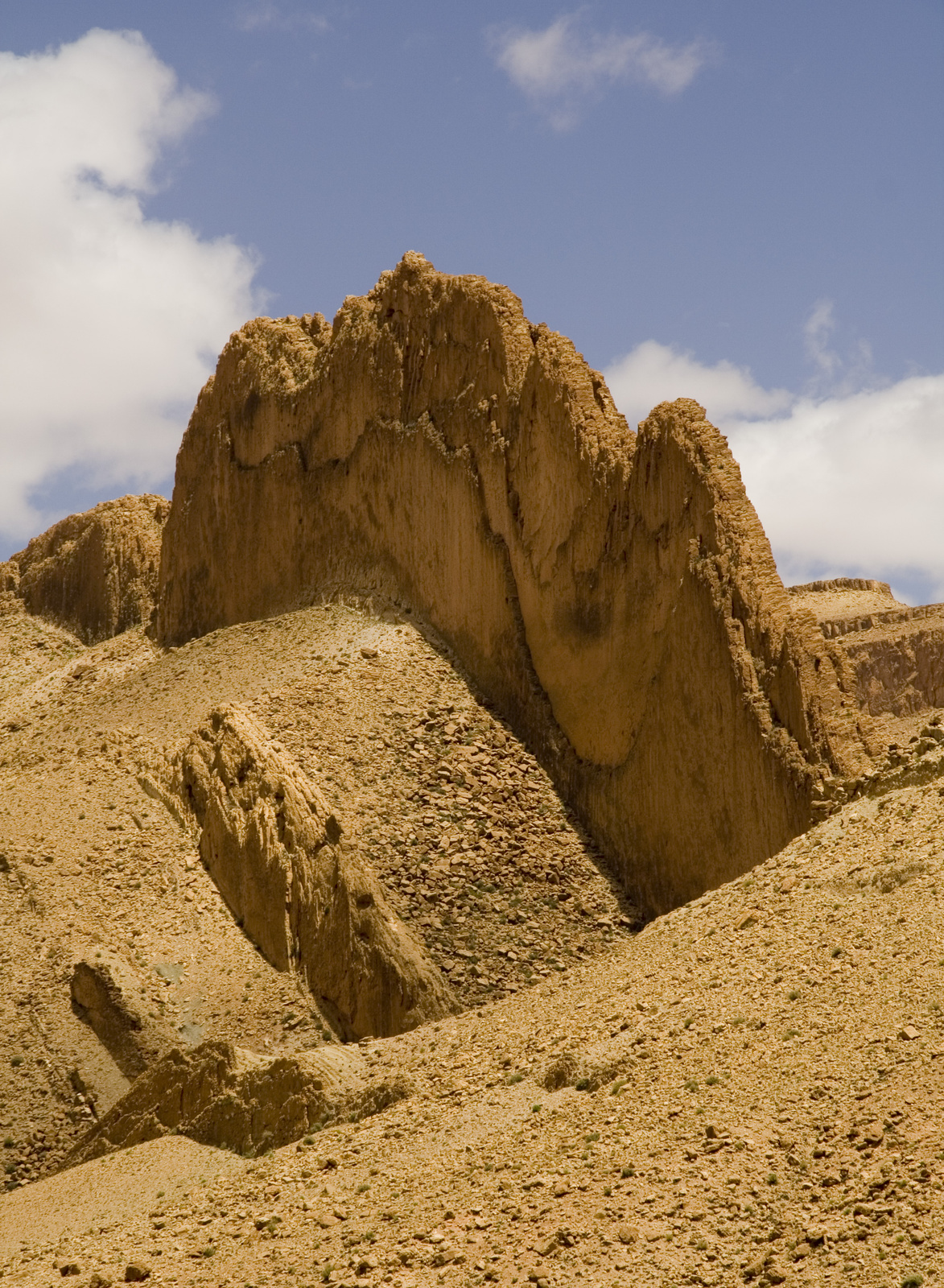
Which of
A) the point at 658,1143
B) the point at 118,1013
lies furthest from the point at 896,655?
the point at 658,1143

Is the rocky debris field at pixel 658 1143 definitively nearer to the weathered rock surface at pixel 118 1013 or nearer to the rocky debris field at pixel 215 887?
the weathered rock surface at pixel 118 1013

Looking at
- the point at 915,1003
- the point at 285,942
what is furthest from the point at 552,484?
the point at 915,1003

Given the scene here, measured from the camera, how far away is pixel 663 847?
78.1 feet

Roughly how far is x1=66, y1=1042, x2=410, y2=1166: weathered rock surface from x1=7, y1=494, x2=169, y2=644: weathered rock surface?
18.8 metres

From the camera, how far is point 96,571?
40656 millimetres

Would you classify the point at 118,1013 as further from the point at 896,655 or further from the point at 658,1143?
the point at 896,655

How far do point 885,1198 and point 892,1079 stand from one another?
1.28 meters

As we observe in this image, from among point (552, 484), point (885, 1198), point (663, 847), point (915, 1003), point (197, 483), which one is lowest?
point (885, 1198)

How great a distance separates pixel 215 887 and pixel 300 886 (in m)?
1.36

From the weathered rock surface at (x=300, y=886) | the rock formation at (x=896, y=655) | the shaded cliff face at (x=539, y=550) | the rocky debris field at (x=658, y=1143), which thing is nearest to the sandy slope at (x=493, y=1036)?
the rocky debris field at (x=658, y=1143)

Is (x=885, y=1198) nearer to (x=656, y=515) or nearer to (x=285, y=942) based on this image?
(x=285, y=942)

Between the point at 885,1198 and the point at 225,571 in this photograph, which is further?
the point at 225,571

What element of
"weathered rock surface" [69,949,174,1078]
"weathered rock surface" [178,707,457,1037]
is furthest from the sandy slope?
"weathered rock surface" [178,707,457,1037]

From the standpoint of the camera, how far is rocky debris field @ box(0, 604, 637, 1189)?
22000 millimetres
